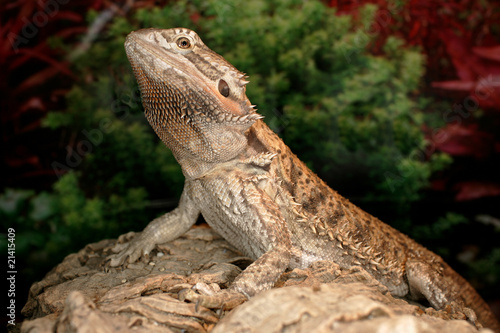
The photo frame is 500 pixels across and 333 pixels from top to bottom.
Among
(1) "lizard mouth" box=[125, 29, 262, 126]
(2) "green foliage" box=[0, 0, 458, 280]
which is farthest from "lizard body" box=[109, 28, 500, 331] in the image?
(2) "green foliage" box=[0, 0, 458, 280]

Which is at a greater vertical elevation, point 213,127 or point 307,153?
point 213,127

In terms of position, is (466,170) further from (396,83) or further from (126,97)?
(126,97)

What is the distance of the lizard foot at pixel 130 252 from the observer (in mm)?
3217

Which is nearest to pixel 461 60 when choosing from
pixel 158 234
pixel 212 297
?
pixel 158 234

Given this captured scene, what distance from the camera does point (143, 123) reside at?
440cm

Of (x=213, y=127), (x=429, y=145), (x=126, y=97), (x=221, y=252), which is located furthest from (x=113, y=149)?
(x=429, y=145)

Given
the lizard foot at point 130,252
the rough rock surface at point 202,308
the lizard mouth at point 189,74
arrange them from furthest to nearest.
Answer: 1. the lizard foot at point 130,252
2. the lizard mouth at point 189,74
3. the rough rock surface at point 202,308

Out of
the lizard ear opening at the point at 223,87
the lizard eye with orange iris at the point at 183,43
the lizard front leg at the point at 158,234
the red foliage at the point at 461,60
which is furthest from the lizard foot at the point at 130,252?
the red foliage at the point at 461,60

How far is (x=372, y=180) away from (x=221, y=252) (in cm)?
209

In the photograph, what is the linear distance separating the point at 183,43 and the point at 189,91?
0.33 metres

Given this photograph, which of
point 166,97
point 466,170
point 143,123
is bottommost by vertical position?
point 466,170

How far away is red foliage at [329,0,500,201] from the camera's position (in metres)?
4.50

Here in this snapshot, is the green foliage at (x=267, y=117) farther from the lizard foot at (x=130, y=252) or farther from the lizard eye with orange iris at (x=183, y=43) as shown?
the lizard eye with orange iris at (x=183, y=43)

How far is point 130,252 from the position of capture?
3254mm
